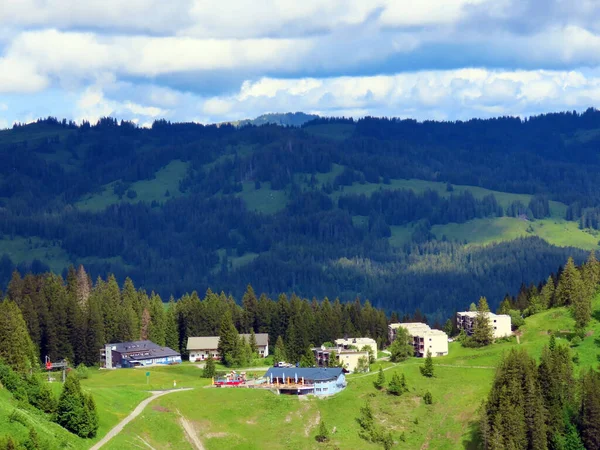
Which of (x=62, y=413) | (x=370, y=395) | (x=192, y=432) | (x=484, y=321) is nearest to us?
(x=62, y=413)

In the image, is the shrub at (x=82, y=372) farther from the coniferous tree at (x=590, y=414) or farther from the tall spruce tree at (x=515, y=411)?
the coniferous tree at (x=590, y=414)

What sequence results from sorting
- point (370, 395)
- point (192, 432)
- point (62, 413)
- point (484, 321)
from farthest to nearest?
point (484, 321) < point (370, 395) < point (192, 432) < point (62, 413)

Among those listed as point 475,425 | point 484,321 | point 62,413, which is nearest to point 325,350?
point 484,321

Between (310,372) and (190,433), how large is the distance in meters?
27.2

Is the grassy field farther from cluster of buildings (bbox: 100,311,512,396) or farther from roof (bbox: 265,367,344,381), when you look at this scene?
cluster of buildings (bbox: 100,311,512,396)

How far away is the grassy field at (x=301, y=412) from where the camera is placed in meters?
148

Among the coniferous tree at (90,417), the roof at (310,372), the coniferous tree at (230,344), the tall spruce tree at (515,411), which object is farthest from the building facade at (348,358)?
the coniferous tree at (90,417)

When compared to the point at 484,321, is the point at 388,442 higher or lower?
lower

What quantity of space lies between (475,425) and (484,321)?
1560 inches

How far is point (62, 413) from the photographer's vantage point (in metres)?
135

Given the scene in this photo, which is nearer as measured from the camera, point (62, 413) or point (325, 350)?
point (62, 413)

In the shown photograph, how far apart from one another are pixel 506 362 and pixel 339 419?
2451 cm

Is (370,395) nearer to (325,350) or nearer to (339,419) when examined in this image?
(339,419)

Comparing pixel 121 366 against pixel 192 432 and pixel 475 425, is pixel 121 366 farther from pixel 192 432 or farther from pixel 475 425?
pixel 475 425
